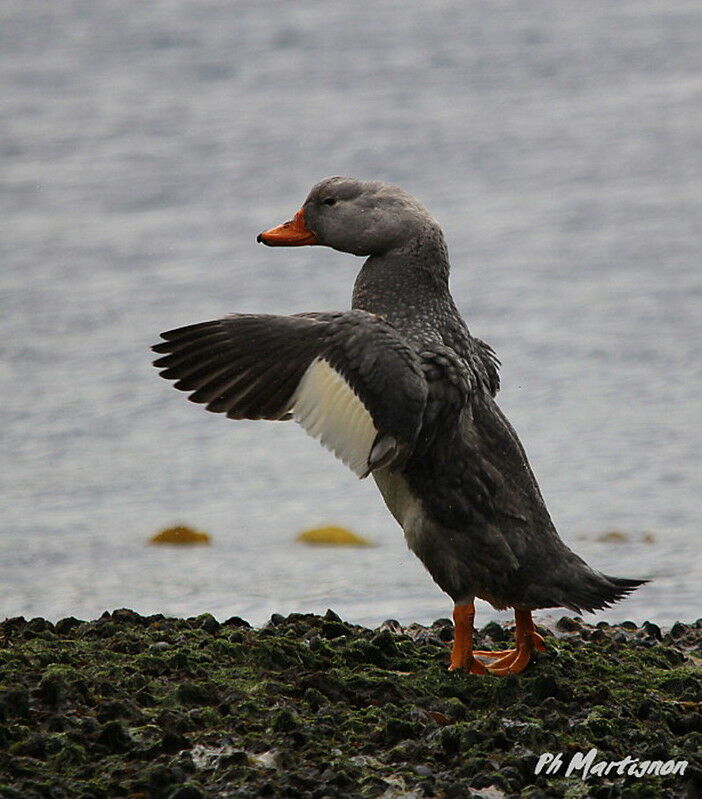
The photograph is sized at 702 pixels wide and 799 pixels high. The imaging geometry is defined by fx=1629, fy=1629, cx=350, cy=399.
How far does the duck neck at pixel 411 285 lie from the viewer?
6.56 metres

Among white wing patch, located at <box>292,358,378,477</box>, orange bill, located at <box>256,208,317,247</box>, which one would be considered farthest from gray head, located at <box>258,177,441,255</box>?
white wing patch, located at <box>292,358,378,477</box>

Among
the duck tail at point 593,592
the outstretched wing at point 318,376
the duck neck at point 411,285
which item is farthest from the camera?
the duck neck at point 411,285

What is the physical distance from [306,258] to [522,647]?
7.48 meters

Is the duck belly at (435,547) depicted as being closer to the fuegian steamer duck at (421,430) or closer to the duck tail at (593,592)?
the fuegian steamer duck at (421,430)

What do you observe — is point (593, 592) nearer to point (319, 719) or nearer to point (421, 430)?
point (421, 430)

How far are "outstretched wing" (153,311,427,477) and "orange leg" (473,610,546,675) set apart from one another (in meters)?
0.87

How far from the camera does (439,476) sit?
624cm

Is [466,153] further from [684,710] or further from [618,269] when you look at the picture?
[684,710]

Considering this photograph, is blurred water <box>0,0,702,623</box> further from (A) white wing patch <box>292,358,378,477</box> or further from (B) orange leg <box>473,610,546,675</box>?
(A) white wing patch <box>292,358,378,477</box>

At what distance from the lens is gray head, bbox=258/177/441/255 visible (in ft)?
21.9

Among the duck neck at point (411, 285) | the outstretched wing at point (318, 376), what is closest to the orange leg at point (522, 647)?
the outstretched wing at point (318, 376)

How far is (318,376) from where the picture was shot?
6121 millimetres

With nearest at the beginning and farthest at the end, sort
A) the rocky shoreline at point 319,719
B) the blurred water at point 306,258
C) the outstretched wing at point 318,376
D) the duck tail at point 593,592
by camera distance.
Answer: the rocky shoreline at point 319,719, the outstretched wing at point 318,376, the duck tail at point 593,592, the blurred water at point 306,258

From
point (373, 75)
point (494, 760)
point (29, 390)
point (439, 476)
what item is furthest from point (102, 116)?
point (494, 760)
